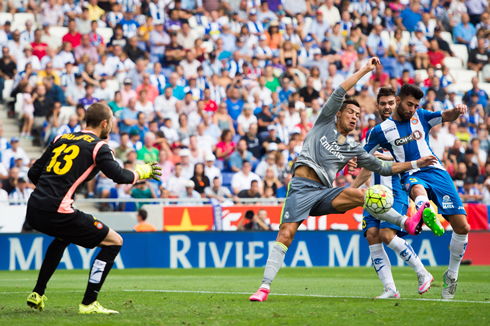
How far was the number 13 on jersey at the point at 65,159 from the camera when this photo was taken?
565 cm

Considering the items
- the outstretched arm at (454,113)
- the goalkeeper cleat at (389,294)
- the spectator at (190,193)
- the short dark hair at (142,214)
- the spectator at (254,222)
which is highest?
the outstretched arm at (454,113)

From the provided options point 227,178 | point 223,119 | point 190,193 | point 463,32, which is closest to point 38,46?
A: point 223,119

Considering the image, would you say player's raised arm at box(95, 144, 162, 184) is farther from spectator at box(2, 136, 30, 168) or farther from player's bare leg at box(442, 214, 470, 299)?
spectator at box(2, 136, 30, 168)

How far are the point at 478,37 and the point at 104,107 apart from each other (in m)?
20.7

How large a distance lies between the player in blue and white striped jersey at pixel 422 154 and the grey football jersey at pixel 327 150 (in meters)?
0.80

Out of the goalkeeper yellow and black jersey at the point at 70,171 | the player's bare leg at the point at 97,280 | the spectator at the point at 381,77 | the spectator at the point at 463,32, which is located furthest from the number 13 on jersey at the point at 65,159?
the spectator at the point at 463,32

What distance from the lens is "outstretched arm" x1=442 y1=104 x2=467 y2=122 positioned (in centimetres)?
745

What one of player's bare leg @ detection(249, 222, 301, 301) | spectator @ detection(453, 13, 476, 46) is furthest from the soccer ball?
spectator @ detection(453, 13, 476, 46)

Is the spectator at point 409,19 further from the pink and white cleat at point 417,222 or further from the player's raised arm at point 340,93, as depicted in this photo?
the pink and white cleat at point 417,222

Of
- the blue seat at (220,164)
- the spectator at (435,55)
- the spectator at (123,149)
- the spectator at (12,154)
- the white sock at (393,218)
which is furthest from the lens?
the spectator at (435,55)

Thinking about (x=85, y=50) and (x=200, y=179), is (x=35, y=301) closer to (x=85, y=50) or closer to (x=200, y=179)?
(x=200, y=179)

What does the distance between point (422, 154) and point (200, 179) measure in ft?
29.9

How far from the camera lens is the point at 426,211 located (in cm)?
652

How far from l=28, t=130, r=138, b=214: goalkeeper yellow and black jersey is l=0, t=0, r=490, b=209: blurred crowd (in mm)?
9202
